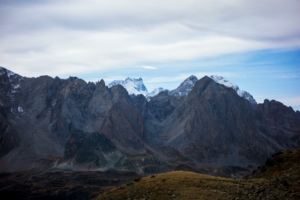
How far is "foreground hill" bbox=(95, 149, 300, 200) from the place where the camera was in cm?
6028

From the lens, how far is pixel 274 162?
3501 inches

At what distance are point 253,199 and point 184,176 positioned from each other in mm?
23112

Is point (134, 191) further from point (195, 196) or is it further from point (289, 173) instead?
point (289, 173)

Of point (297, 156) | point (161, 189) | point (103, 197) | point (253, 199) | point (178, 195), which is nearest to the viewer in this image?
point (253, 199)

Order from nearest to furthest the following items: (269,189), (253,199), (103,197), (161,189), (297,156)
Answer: (253,199), (269,189), (161,189), (103,197), (297,156)

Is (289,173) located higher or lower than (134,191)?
higher

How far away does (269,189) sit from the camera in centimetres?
6131

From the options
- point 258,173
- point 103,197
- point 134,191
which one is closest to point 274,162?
point 258,173

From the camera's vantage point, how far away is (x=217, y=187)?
225 ft

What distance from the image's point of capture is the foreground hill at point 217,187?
60.3 m

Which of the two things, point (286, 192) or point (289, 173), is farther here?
point (289, 173)

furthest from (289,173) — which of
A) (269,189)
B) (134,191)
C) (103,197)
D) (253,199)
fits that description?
(103,197)

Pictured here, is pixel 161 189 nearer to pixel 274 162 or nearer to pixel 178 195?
pixel 178 195

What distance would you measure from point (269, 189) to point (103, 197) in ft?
117
